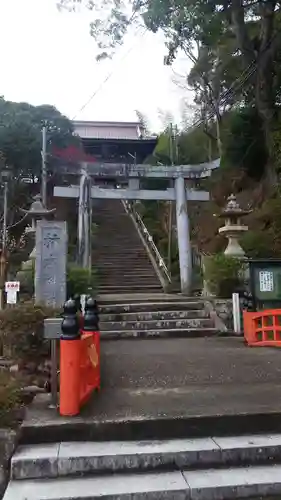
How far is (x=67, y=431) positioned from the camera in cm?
327

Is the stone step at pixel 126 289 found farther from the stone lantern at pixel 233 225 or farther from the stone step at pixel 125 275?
the stone lantern at pixel 233 225

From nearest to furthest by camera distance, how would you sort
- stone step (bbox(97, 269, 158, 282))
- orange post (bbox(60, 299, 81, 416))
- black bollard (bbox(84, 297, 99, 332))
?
1. orange post (bbox(60, 299, 81, 416))
2. black bollard (bbox(84, 297, 99, 332))
3. stone step (bbox(97, 269, 158, 282))

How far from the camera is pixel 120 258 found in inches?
669

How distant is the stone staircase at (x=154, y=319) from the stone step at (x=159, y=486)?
222 inches

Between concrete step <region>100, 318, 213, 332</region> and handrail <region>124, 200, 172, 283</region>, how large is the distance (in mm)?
5623

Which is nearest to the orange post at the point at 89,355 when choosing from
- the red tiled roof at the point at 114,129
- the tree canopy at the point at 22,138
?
the tree canopy at the point at 22,138

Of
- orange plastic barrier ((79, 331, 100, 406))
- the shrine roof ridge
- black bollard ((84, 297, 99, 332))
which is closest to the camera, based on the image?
orange plastic barrier ((79, 331, 100, 406))

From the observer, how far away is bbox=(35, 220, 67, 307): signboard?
821cm

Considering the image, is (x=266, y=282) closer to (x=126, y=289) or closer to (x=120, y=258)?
(x=126, y=289)

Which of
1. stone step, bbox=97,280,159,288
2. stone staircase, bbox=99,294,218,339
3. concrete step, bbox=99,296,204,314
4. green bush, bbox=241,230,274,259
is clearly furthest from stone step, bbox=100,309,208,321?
stone step, bbox=97,280,159,288

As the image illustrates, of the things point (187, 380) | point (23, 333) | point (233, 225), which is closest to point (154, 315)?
point (233, 225)

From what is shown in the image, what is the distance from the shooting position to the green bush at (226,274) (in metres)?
9.24

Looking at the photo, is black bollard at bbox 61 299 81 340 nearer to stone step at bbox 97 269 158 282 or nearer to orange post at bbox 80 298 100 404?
orange post at bbox 80 298 100 404

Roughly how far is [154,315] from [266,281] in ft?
8.72
